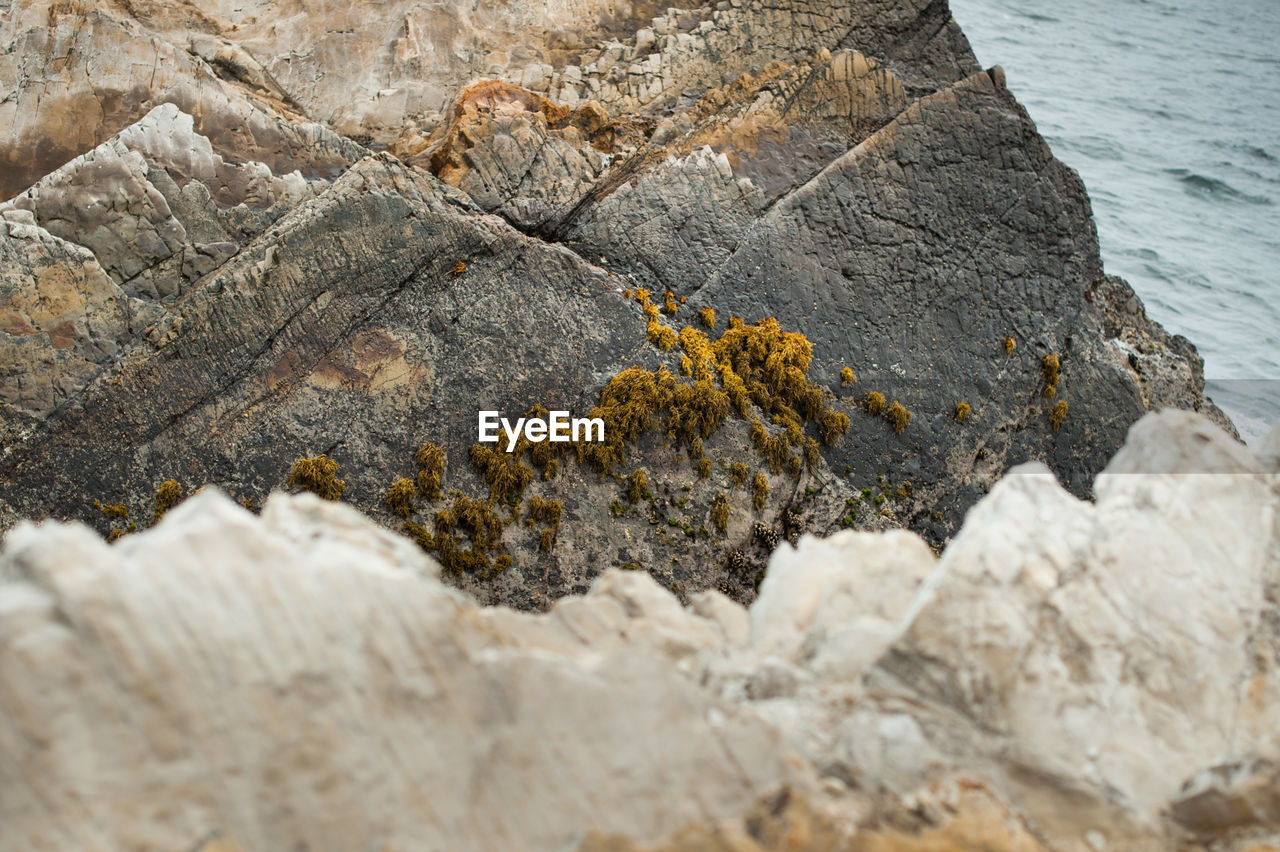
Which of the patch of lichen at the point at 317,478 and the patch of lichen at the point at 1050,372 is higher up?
the patch of lichen at the point at 1050,372

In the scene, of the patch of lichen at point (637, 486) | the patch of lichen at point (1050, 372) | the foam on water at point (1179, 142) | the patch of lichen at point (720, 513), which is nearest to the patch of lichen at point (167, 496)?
the patch of lichen at point (637, 486)

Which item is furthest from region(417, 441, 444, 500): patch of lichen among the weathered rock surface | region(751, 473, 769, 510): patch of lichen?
the weathered rock surface

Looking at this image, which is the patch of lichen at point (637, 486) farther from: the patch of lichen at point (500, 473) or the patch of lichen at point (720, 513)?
the patch of lichen at point (500, 473)

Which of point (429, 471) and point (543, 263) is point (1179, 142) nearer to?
point (543, 263)

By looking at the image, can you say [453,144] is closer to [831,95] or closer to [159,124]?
[159,124]

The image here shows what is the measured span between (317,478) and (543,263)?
3.97 meters

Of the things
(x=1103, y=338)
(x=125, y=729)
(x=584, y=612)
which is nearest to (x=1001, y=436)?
(x=1103, y=338)

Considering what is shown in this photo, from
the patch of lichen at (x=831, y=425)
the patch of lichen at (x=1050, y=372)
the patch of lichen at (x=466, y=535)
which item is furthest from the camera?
the patch of lichen at (x=1050, y=372)

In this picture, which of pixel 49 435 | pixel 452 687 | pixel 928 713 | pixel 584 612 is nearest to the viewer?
pixel 452 687

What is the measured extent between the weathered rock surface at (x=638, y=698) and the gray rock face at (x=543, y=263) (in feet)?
16.4

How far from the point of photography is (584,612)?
236 inches

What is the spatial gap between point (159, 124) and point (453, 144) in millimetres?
3656

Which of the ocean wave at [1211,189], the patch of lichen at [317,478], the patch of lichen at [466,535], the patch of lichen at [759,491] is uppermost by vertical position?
the ocean wave at [1211,189]

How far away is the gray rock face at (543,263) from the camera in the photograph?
1003 centimetres
